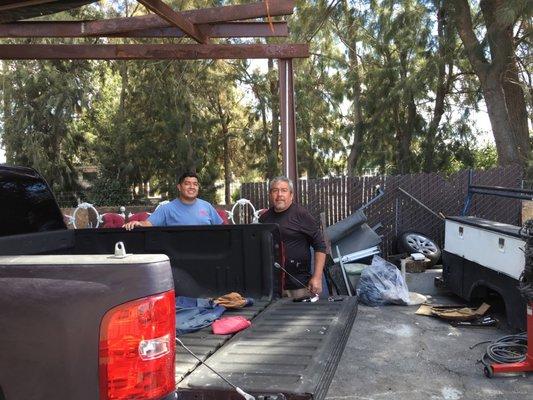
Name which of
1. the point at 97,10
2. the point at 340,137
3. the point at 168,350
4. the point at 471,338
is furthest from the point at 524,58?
the point at 97,10

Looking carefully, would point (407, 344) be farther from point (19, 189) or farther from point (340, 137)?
point (340, 137)

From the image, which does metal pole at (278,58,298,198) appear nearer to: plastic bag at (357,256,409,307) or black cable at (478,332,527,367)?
plastic bag at (357,256,409,307)

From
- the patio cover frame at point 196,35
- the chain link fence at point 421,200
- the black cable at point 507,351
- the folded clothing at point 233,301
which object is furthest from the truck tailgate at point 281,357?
the chain link fence at point 421,200

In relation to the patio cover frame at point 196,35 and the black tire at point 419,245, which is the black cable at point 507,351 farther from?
the black tire at point 419,245

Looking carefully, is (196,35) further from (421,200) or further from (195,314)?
(421,200)

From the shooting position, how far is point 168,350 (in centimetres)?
186

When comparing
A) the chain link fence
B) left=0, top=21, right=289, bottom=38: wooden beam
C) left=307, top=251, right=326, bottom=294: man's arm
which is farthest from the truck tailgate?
the chain link fence

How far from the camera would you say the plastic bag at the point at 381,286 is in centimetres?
728

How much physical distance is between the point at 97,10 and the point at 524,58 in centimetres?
1329

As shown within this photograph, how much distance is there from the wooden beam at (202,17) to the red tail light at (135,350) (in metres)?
4.42

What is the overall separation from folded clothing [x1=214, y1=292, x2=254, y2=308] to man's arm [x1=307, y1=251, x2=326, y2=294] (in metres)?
A: 0.92

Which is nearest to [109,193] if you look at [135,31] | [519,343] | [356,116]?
[356,116]

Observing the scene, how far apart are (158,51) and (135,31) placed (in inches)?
13.0

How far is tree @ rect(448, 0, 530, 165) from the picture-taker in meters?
11.3
